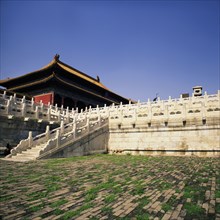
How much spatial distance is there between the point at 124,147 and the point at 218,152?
7.05m

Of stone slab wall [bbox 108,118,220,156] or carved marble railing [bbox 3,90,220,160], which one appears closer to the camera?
carved marble railing [bbox 3,90,220,160]

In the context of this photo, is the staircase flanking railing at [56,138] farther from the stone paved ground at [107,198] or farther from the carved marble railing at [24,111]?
the stone paved ground at [107,198]

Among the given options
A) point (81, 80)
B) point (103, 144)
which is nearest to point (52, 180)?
point (103, 144)

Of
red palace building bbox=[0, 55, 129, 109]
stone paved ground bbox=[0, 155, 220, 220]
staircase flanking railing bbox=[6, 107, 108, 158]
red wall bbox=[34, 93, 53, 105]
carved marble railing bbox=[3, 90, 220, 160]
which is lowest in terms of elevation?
stone paved ground bbox=[0, 155, 220, 220]

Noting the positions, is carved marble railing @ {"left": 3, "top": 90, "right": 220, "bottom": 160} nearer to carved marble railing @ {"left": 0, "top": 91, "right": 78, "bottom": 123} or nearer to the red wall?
carved marble railing @ {"left": 0, "top": 91, "right": 78, "bottom": 123}

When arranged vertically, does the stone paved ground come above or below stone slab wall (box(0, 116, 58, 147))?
below

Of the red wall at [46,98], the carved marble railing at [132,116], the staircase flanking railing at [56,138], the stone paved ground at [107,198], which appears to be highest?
the red wall at [46,98]

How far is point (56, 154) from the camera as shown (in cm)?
1270

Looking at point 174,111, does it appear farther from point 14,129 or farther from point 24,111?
point 14,129

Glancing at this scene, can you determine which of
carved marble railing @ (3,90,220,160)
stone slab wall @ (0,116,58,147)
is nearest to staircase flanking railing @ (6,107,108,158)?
carved marble railing @ (3,90,220,160)

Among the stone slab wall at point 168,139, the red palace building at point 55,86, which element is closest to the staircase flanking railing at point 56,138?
the stone slab wall at point 168,139

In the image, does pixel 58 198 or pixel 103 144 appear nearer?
pixel 58 198

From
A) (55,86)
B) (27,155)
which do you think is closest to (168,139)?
(27,155)

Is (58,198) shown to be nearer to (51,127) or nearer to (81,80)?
(51,127)
